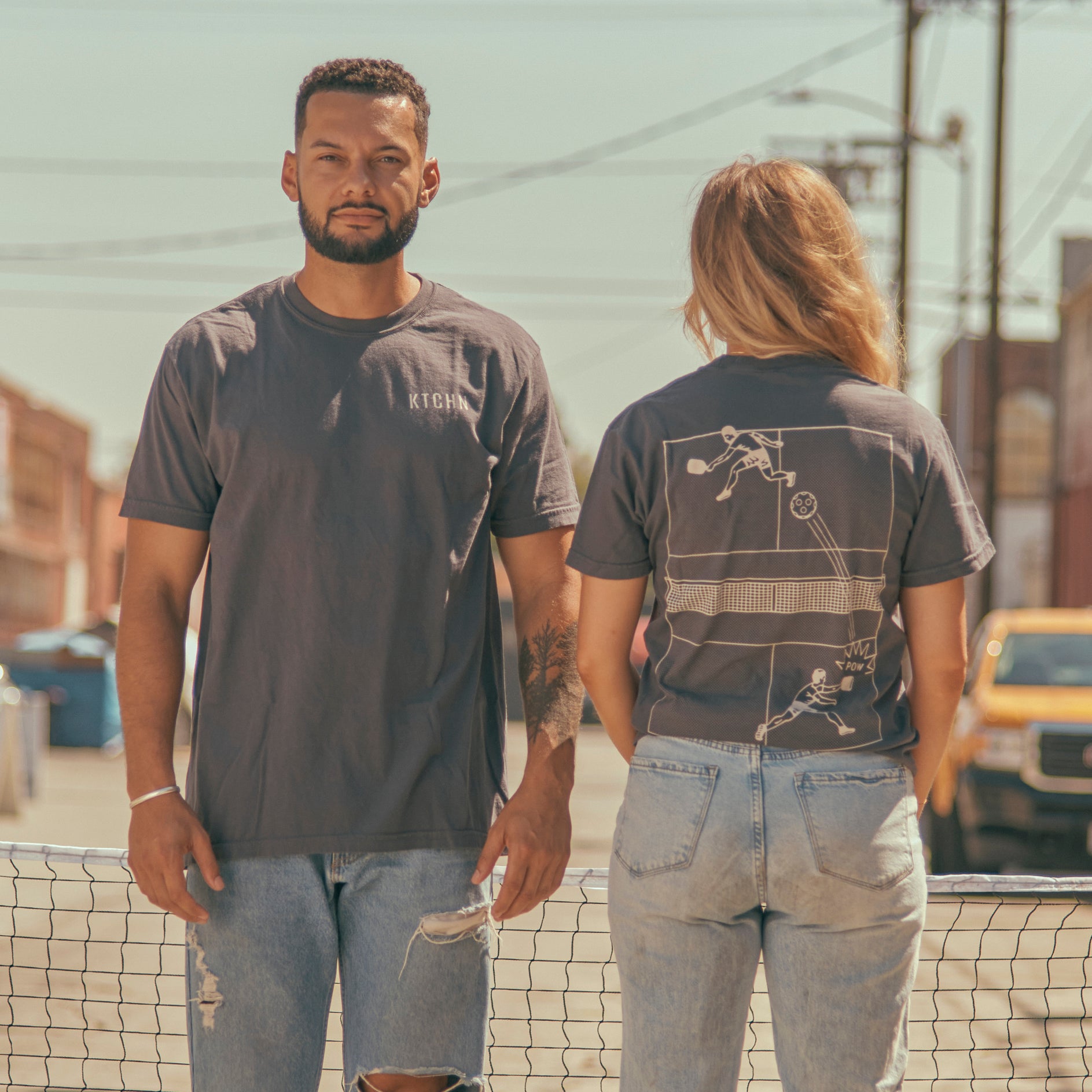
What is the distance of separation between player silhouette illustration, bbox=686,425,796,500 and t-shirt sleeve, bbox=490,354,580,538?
40 centimetres

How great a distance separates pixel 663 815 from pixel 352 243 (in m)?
1.25

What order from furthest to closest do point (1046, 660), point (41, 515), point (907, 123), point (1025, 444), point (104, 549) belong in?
point (1025, 444) → point (104, 549) → point (41, 515) → point (907, 123) → point (1046, 660)

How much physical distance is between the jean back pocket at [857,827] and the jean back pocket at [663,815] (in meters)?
0.18

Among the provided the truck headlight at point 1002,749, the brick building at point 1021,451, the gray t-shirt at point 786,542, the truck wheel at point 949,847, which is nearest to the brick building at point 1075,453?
the brick building at point 1021,451

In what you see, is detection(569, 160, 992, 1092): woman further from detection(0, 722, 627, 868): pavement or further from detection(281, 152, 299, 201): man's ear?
detection(0, 722, 627, 868): pavement

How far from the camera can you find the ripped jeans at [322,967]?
2.63 m

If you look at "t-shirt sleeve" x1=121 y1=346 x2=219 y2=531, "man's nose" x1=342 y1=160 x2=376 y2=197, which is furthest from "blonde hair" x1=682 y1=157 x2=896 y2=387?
"t-shirt sleeve" x1=121 y1=346 x2=219 y2=531

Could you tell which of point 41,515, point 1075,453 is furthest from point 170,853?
point 41,515

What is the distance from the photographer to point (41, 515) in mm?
42625

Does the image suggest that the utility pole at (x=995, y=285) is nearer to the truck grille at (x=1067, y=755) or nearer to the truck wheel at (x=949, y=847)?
the truck wheel at (x=949, y=847)

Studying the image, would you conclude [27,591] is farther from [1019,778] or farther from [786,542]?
[786,542]

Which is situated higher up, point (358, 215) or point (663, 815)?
point (358, 215)

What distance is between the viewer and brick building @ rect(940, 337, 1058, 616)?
46594 mm

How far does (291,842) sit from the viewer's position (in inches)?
104
